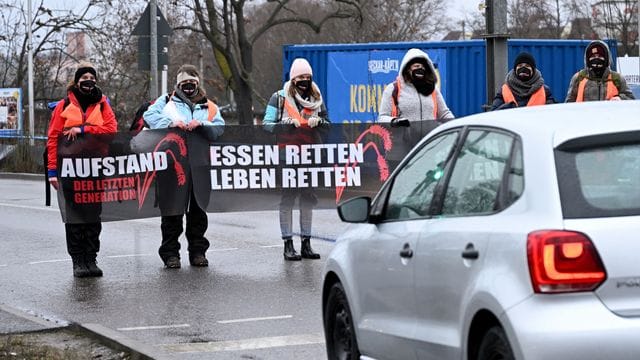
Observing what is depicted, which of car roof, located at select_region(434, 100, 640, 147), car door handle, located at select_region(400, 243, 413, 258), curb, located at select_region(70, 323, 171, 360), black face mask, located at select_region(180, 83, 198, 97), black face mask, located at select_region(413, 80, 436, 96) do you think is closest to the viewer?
car roof, located at select_region(434, 100, 640, 147)

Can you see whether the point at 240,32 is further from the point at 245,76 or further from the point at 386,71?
the point at 386,71

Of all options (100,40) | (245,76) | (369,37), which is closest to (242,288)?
(100,40)

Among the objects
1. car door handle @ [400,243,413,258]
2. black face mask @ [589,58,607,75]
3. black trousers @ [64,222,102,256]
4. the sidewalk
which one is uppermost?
black face mask @ [589,58,607,75]

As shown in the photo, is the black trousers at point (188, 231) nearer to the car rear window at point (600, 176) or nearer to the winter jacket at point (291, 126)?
the winter jacket at point (291, 126)

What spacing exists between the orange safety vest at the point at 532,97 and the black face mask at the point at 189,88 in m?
3.01

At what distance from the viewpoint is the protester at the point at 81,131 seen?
12484 mm

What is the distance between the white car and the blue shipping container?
17.3 m

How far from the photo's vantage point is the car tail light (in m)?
4.88

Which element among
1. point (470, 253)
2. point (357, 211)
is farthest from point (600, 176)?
point (357, 211)

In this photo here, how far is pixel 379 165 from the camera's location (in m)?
13.4

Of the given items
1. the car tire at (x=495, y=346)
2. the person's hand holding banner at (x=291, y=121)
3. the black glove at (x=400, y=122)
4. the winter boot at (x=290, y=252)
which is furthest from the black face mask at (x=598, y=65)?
the car tire at (x=495, y=346)

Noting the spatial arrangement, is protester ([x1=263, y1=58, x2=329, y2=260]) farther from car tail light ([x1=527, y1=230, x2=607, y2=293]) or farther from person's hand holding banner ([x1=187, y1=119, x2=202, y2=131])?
car tail light ([x1=527, y1=230, x2=607, y2=293])

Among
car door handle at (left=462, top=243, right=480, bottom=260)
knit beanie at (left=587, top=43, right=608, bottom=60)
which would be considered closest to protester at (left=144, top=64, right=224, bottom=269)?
knit beanie at (left=587, top=43, right=608, bottom=60)

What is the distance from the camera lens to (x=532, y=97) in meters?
12.2
